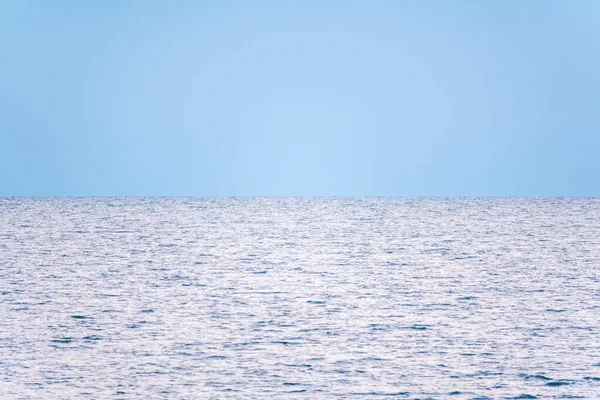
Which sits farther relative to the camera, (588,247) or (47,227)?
(47,227)

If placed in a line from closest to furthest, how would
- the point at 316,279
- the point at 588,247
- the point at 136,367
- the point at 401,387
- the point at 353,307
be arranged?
the point at 401,387 → the point at 136,367 → the point at 353,307 → the point at 316,279 → the point at 588,247

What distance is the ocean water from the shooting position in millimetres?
13938

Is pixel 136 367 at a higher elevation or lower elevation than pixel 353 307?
lower

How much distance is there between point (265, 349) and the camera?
16516 millimetres

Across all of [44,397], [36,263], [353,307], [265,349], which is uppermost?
[36,263]

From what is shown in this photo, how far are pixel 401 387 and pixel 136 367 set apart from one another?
443cm

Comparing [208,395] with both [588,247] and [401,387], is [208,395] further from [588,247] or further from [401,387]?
[588,247]

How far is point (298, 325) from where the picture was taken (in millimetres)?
19203

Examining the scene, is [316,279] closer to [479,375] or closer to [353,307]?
[353,307]

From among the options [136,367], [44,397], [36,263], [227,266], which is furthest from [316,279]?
[44,397]

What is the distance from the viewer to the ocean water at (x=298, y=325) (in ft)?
45.7

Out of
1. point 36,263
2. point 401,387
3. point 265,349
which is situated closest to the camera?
point 401,387

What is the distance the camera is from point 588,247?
142 feet

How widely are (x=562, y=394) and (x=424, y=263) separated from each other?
70.9 feet
